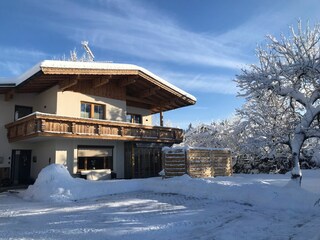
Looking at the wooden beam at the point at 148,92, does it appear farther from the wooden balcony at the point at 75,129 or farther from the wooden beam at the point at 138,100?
the wooden balcony at the point at 75,129

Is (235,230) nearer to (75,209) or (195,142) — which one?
(75,209)

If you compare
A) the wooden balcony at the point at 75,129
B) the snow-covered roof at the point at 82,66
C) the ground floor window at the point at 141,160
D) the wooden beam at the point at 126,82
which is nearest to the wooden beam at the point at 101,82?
the snow-covered roof at the point at 82,66

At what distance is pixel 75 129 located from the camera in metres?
16.9

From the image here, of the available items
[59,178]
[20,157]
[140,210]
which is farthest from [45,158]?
[140,210]


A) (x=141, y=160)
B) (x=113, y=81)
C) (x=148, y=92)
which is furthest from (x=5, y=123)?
(x=148, y=92)

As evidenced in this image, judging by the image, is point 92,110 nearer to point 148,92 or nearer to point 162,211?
point 148,92

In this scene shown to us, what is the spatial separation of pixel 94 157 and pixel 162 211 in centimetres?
1086

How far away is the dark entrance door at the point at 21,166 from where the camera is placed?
64.2 feet

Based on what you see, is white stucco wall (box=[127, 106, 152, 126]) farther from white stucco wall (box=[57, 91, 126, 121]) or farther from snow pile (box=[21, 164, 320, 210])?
snow pile (box=[21, 164, 320, 210])

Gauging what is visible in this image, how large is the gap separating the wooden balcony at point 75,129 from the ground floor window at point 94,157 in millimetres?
1853

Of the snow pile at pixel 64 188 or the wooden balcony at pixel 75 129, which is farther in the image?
the wooden balcony at pixel 75 129

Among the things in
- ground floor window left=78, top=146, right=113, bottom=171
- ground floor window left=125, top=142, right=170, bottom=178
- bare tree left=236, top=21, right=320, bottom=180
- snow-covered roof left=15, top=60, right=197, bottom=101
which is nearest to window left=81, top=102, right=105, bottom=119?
ground floor window left=78, top=146, right=113, bottom=171

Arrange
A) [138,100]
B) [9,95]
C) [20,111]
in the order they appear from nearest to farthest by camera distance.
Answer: [9,95], [20,111], [138,100]

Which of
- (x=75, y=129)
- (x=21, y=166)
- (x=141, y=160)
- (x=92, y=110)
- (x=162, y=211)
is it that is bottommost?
(x=162, y=211)
